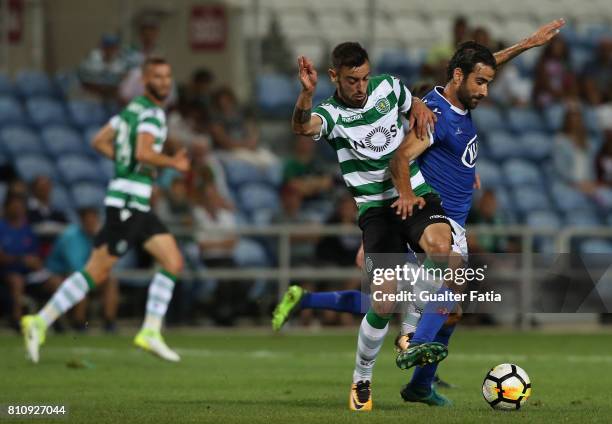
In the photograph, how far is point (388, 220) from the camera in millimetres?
9227

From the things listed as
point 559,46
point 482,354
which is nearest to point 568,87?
point 559,46

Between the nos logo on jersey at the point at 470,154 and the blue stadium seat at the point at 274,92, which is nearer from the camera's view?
the nos logo on jersey at the point at 470,154

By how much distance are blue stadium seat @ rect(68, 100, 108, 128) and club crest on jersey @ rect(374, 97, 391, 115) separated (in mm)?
10933

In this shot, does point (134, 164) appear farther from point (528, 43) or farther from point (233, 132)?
point (233, 132)

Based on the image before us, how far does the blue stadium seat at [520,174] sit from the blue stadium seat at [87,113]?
6.04 meters

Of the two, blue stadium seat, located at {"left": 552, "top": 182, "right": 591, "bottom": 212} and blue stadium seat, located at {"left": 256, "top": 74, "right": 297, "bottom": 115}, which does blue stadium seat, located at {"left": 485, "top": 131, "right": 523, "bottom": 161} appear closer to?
blue stadium seat, located at {"left": 552, "top": 182, "right": 591, "bottom": 212}

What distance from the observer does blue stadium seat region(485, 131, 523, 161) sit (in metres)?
21.8

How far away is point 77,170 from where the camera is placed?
1888cm

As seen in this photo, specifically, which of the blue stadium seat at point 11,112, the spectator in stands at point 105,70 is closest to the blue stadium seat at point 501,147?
the spectator in stands at point 105,70

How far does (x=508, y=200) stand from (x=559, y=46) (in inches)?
124

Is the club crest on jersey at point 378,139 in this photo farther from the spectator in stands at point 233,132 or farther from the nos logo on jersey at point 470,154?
the spectator in stands at point 233,132

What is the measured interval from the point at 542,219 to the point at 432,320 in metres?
12.4

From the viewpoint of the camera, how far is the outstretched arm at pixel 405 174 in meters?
8.96

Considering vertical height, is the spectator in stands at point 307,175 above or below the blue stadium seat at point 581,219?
above
